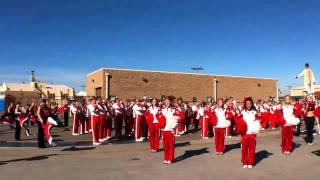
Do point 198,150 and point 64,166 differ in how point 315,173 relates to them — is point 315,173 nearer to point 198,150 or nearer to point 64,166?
point 198,150

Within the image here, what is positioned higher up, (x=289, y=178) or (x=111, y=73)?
→ (x=111, y=73)

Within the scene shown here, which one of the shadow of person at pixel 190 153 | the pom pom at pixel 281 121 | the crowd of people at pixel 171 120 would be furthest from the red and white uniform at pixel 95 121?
the pom pom at pixel 281 121

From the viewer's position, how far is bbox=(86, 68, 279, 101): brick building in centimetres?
4062

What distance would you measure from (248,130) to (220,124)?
243cm

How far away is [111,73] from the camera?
132 ft

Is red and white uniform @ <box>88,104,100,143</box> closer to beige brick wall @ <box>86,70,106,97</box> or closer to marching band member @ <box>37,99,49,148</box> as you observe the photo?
marching band member @ <box>37,99,49,148</box>

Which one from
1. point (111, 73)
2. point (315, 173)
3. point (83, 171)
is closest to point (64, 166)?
point (83, 171)

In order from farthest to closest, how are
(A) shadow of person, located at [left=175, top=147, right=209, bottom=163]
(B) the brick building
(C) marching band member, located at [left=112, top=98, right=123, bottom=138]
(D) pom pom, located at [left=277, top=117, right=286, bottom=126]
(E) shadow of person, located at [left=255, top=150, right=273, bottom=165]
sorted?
1. (B) the brick building
2. (C) marching band member, located at [left=112, top=98, right=123, bottom=138]
3. (D) pom pom, located at [left=277, top=117, right=286, bottom=126]
4. (A) shadow of person, located at [left=175, top=147, right=209, bottom=163]
5. (E) shadow of person, located at [left=255, top=150, right=273, bottom=165]

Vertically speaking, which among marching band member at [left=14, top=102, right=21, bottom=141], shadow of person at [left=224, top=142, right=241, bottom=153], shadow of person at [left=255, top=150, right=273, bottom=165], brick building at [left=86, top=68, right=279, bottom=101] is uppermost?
brick building at [left=86, top=68, right=279, bottom=101]

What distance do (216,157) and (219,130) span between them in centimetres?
123

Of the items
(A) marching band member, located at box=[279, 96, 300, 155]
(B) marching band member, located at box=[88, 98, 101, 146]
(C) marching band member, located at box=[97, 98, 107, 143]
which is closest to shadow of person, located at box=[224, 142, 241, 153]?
(A) marching band member, located at box=[279, 96, 300, 155]

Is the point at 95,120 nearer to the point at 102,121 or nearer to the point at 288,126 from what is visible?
the point at 102,121

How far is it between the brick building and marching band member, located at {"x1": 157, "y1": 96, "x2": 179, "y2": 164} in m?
28.5

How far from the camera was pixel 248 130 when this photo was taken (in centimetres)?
1075
